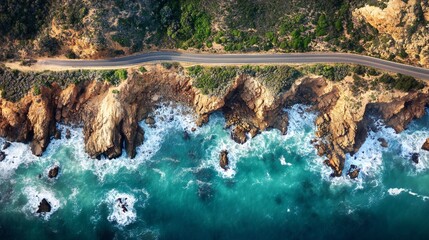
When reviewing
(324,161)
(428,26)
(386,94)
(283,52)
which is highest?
(428,26)

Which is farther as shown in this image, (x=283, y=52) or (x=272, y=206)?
(x=283, y=52)

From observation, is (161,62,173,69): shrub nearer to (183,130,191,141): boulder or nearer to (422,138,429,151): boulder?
(183,130,191,141): boulder

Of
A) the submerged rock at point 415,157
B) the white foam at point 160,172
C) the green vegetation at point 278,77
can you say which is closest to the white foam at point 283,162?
the green vegetation at point 278,77

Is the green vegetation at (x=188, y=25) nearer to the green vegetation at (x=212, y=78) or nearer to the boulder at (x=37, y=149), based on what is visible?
the green vegetation at (x=212, y=78)

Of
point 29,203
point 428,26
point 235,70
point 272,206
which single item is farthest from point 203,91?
point 428,26

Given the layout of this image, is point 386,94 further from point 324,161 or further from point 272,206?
point 272,206

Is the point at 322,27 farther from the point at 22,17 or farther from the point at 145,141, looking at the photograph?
the point at 22,17
